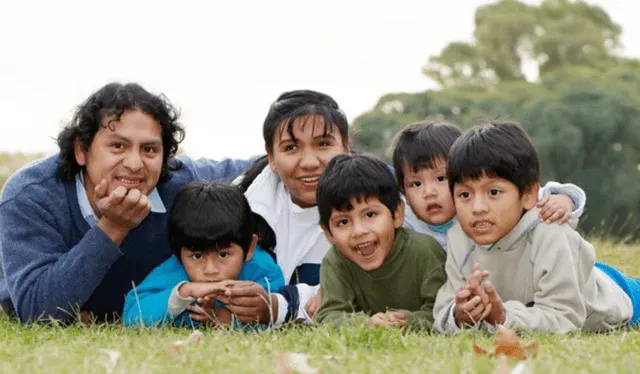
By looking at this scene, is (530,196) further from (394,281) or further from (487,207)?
(394,281)

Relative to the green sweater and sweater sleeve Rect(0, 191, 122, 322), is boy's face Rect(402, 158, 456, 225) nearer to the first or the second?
the green sweater

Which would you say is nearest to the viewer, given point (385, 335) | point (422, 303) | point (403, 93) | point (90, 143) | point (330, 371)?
point (330, 371)

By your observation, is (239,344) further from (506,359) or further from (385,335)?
(506,359)

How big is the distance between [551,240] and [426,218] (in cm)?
90

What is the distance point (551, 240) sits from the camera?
4883mm

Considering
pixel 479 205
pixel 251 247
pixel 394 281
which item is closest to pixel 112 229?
pixel 251 247

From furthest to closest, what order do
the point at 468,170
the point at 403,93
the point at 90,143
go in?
1. the point at 403,93
2. the point at 90,143
3. the point at 468,170

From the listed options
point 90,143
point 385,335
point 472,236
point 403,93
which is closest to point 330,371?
point 385,335

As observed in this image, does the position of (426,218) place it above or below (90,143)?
below

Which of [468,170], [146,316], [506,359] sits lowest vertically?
[146,316]

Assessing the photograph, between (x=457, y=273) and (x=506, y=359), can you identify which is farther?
(x=457, y=273)

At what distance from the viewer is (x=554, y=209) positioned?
4.96 m

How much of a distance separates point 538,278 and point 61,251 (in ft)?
9.22

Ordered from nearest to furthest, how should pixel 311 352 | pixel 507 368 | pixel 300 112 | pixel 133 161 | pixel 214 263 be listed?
pixel 507 368 → pixel 311 352 → pixel 214 263 → pixel 133 161 → pixel 300 112
